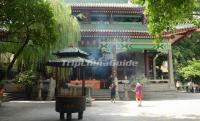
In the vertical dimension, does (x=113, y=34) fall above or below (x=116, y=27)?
below

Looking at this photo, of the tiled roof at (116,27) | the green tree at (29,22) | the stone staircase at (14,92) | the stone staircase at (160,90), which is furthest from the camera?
the tiled roof at (116,27)

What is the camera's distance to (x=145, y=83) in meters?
29.0

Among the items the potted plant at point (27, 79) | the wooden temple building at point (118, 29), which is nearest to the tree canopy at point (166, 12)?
the potted plant at point (27, 79)

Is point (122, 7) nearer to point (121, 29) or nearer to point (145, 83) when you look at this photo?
point (121, 29)

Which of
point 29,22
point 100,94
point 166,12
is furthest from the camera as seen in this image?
point 100,94

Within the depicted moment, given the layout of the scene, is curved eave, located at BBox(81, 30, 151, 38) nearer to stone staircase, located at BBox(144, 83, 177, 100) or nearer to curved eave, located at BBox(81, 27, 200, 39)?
curved eave, located at BBox(81, 27, 200, 39)

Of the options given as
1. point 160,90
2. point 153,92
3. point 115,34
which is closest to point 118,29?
point 115,34

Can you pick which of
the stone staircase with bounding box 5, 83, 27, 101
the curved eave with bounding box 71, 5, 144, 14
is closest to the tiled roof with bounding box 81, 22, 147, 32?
the curved eave with bounding box 71, 5, 144, 14

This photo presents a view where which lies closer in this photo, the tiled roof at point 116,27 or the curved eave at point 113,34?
the curved eave at point 113,34

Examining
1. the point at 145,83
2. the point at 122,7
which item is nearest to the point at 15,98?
the point at 145,83

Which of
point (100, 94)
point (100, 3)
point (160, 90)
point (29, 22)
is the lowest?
point (100, 94)

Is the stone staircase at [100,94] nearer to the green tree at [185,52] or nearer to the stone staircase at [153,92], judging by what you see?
the stone staircase at [153,92]

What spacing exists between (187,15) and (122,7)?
753 inches

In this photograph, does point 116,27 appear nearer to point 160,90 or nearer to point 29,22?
point 160,90
